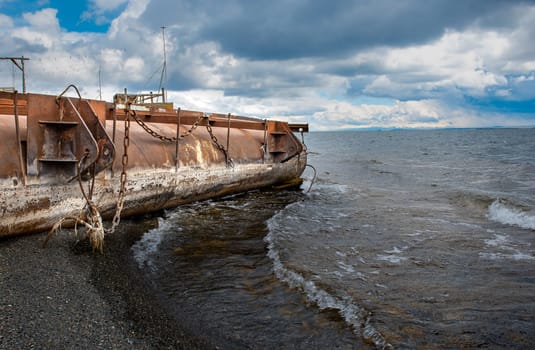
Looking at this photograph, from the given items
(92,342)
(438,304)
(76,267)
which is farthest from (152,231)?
(438,304)

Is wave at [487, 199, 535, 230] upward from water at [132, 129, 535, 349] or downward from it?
upward

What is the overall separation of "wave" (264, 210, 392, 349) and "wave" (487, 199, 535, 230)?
671 centimetres

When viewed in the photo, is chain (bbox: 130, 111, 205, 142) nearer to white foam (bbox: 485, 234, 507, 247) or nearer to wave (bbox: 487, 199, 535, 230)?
white foam (bbox: 485, 234, 507, 247)

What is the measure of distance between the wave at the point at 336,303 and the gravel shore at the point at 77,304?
1.66 m

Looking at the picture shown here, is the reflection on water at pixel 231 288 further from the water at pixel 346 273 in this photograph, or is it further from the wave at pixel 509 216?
the wave at pixel 509 216

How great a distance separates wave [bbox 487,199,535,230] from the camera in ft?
32.2

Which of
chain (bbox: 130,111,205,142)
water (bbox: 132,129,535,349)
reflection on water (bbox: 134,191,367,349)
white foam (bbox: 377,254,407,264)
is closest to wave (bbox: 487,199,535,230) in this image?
water (bbox: 132,129,535,349)

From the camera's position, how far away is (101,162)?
22.0 ft

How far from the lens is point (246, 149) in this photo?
1241cm

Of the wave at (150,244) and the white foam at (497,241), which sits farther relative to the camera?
the white foam at (497,241)

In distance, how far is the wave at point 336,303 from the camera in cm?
433

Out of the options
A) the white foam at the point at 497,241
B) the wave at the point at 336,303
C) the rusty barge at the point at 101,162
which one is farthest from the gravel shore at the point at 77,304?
the white foam at the point at 497,241

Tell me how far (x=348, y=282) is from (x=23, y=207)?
16.9ft

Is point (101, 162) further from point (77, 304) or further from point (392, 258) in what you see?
point (392, 258)
